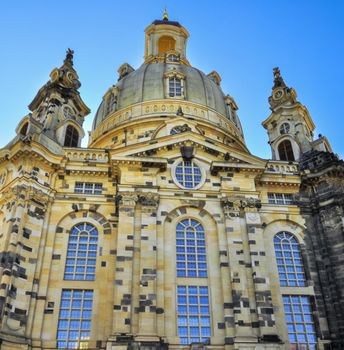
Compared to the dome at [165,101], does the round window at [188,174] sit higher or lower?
lower

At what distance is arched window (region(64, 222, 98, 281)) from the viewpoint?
29.9m

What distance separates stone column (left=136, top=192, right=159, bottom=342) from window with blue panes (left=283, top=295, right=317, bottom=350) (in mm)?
9393

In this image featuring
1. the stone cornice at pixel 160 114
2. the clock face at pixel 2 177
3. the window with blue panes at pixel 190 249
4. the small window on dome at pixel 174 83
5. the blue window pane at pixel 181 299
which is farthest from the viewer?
the small window on dome at pixel 174 83

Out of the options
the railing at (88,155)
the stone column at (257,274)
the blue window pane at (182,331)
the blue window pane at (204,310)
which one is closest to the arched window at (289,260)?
the stone column at (257,274)

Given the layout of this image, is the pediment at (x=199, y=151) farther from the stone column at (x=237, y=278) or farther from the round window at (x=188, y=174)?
the stone column at (x=237, y=278)

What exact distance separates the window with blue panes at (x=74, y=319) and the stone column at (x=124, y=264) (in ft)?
8.67

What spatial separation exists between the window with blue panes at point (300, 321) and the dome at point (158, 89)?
Result: 24.0 m

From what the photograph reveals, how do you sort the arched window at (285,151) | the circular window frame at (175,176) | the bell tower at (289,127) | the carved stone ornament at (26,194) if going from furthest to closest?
1. the arched window at (285,151)
2. the bell tower at (289,127)
3. the circular window frame at (175,176)
4. the carved stone ornament at (26,194)

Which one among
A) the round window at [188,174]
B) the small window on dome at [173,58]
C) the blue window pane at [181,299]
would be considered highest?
the small window on dome at [173,58]

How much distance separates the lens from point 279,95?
4719 centimetres

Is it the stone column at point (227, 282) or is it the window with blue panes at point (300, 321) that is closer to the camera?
the stone column at point (227, 282)

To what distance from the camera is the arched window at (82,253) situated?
29859 mm

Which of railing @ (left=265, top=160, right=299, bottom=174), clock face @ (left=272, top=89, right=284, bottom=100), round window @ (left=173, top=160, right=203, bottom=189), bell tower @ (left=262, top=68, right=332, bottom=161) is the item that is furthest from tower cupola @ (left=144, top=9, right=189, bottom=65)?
round window @ (left=173, top=160, right=203, bottom=189)

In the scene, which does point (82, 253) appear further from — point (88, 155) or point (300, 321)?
point (300, 321)
